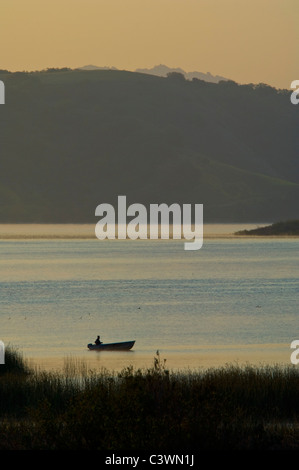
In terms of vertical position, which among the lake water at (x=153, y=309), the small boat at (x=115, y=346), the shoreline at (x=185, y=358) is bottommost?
the shoreline at (x=185, y=358)

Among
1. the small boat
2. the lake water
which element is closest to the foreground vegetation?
the lake water

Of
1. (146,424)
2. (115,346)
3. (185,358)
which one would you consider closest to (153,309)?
(115,346)

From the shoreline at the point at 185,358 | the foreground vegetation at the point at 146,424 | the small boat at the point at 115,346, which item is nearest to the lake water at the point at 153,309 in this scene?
the shoreline at the point at 185,358

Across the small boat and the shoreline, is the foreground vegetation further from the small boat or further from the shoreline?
the small boat

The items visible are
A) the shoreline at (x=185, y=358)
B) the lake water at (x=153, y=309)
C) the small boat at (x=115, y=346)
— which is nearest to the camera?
the shoreline at (x=185, y=358)

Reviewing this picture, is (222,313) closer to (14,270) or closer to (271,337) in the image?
(271,337)

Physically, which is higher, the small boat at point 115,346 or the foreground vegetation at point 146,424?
the small boat at point 115,346

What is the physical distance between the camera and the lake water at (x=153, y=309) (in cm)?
4291

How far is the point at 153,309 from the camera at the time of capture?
217 ft

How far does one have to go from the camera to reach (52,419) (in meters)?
17.0

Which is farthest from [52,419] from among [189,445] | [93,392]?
[189,445]

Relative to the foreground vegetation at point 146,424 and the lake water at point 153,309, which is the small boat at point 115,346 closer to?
the lake water at point 153,309

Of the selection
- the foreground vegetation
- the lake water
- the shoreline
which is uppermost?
the lake water

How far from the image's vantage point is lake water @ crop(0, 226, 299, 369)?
42906 millimetres
